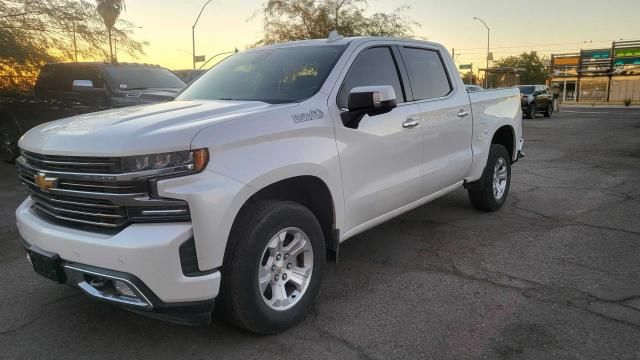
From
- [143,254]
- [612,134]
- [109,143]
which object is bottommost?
[612,134]

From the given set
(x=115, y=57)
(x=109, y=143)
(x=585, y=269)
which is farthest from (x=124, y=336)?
(x=115, y=57)

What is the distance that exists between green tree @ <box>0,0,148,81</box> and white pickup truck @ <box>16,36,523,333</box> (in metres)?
8.09

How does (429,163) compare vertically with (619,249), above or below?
above

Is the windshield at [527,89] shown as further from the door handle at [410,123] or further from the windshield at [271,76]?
the windshield at [271,76]

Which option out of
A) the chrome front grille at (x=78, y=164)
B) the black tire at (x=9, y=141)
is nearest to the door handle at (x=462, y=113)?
the chrome front grille at (x=78, y=164)

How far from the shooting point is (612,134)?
16.7m

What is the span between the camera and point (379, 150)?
154 inches

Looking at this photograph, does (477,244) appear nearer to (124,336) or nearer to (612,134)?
(124,336)

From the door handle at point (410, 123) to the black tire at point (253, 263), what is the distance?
4.39ft

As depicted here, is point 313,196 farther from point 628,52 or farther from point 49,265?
point 628,52

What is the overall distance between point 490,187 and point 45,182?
460 cm

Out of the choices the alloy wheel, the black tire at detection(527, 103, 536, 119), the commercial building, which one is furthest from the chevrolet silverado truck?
the commercial building

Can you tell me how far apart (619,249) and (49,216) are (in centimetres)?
470

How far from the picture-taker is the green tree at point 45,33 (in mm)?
10453
